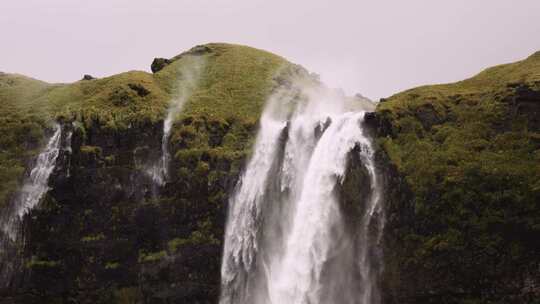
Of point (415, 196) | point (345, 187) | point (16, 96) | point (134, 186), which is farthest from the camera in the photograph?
point (16, 96)

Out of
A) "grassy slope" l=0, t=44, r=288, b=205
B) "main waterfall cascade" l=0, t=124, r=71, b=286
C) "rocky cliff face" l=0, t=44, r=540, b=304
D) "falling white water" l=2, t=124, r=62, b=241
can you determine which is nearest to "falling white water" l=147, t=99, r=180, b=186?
A: "rocky cliff face" l=0, t=44, r=540, b=304

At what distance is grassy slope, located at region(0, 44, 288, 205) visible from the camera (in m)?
39.3

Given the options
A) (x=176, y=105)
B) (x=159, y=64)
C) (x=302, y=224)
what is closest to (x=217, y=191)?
(x=302, y=224)

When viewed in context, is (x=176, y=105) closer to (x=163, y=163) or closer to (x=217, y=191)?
(x=163, y=163)

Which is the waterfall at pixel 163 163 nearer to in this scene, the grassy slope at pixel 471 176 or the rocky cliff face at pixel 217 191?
the rocky cliff face at pixel 217 191

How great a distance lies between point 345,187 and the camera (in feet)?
108

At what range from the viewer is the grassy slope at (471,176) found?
28047 mm

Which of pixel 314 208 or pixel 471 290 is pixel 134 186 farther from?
pixel 471 290

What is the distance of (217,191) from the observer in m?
35.9

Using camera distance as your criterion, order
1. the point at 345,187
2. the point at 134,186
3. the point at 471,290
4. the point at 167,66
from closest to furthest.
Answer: the point at 471,290, the point at 345,187, the point at 134,186, the point at 167,66

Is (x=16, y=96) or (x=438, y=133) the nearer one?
(x=438, y=133)

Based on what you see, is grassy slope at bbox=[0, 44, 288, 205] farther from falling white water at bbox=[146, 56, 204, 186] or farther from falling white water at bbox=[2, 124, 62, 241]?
falling white water at bbox=[2, 124, 62, 241]

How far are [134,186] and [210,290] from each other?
9316mm

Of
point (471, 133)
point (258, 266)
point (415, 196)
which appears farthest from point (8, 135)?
point (471, 133)
